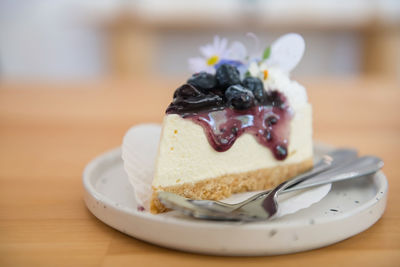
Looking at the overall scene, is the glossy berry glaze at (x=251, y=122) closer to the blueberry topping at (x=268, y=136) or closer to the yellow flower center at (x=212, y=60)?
the blueberry topping at (x=268, y=136)

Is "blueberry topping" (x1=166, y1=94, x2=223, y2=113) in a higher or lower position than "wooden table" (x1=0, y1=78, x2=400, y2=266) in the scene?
higher

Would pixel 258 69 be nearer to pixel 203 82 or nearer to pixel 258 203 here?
pixel 203 82

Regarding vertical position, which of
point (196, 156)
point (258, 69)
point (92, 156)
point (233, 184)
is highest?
point (258, 69)

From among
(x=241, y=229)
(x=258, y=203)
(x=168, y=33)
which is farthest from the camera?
(x=168, y=33)

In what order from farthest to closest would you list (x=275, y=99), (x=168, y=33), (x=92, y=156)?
(x=168, y=33)
(x=92, y=156)
(x=275, y=99)

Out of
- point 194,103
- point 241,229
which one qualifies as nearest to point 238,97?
point 194,103

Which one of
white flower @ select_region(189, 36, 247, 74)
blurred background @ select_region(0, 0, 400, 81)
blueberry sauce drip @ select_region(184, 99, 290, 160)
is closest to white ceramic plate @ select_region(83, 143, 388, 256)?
blueberry sauce drip @ select_region(184, 99, 290, 160)

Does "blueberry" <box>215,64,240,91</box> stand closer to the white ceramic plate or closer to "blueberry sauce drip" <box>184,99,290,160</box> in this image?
"blueberry sauce drip" <box>184,99,290,160</box>
